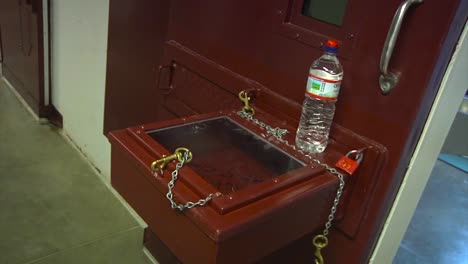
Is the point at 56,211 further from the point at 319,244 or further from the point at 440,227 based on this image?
the point at 440,227

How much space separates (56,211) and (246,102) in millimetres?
1243

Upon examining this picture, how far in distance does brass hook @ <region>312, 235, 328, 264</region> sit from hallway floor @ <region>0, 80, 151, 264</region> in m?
0.89

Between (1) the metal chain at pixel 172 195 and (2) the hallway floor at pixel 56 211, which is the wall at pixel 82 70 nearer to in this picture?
(2) the hallway floor at pixel 56 211

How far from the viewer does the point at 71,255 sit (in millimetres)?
1650

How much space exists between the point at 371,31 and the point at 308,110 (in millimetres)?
241

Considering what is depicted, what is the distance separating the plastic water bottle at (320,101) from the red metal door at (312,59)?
30mm

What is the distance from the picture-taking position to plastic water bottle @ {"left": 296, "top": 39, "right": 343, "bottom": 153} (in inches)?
35.2

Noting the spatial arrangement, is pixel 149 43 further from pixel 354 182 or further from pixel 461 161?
pixel 461 161

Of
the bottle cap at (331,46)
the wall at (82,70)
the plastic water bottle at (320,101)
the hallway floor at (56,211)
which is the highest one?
the bottle cap at (331,46)

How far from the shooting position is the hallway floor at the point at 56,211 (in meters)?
1.67

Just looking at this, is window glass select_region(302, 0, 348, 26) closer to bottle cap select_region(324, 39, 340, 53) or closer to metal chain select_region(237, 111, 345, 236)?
bottle cap select_region(324, 39, 340, 53)

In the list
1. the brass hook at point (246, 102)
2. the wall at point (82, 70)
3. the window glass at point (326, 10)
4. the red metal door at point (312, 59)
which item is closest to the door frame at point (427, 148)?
the red metal door at point (312, 59)

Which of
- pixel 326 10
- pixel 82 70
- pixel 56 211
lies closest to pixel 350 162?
pixel 326 10

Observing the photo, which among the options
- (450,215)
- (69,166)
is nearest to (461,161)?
(450,215)
